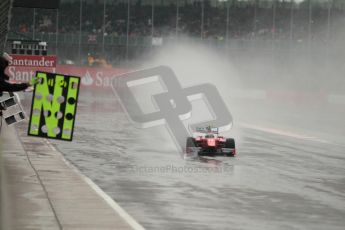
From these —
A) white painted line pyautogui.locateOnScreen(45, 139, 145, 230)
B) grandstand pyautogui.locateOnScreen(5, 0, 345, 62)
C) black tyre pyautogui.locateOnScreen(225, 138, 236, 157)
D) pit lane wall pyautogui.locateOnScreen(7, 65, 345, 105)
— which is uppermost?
grandstand pyautogui.locateOnScreen(5, 0, 345, 62)

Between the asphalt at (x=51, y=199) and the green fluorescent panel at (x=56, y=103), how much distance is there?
3.67 feet

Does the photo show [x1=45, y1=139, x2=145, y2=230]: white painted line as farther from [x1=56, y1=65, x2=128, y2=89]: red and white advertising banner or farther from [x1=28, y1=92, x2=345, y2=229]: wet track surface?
[x1=56, y1=65, x2=128, y2=89]: red and white advertising banner

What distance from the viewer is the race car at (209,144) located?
22.1 m

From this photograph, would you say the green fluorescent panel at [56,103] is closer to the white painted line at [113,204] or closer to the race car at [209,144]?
the white painted line at [113,204]

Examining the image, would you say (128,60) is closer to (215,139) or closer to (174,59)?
(174,59)

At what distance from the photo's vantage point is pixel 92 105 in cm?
4944

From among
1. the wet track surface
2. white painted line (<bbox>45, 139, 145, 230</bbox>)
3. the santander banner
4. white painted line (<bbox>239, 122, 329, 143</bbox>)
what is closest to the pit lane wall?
the santander banner

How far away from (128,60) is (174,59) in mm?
4132

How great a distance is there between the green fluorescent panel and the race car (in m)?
8.44

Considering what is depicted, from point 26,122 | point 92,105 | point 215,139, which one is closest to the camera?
point 215,139

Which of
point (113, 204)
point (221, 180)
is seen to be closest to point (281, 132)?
point (221, 180)

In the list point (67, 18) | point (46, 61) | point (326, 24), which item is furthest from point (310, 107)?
point (46, 61)

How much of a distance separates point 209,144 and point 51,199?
9.29m

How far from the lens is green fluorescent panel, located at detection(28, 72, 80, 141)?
502 inches
